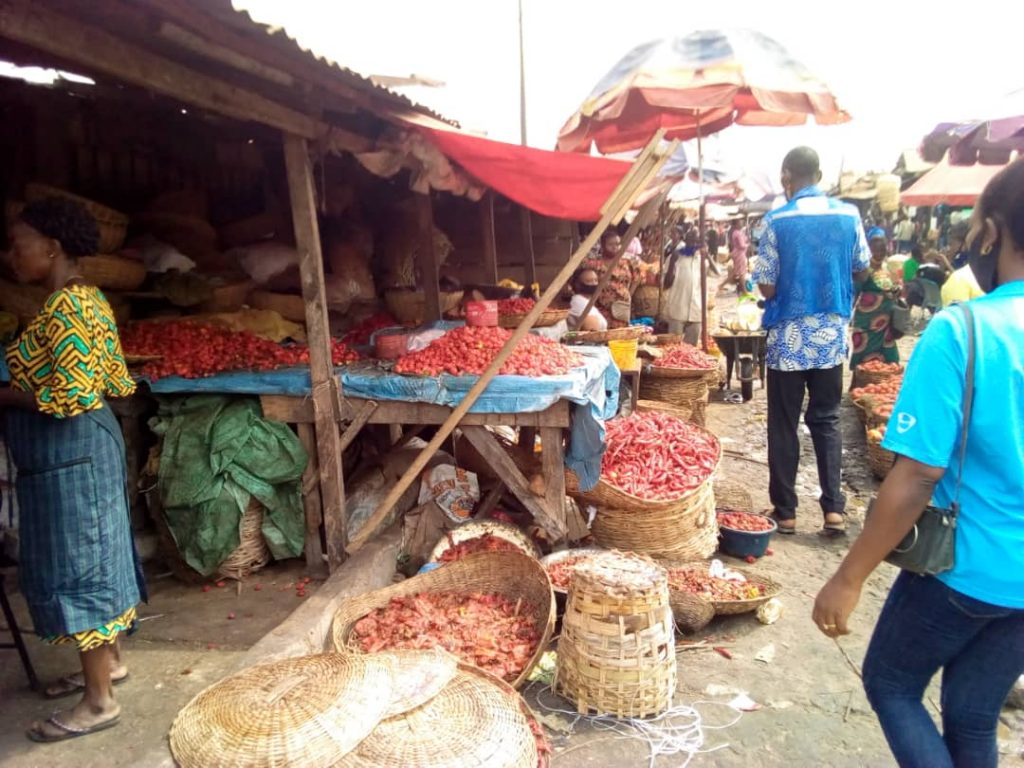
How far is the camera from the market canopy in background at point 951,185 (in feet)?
36.8

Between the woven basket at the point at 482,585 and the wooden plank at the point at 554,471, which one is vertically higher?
the wooden plank at the point at 554,471

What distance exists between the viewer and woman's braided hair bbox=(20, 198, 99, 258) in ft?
9.61

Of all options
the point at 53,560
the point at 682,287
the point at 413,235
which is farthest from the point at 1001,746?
the point at 682,287

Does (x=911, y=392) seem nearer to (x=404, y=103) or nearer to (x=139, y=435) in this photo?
(x=404, y=103)

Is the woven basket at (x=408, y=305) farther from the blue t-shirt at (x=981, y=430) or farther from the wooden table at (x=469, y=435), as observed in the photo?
the blue t-shirt at (x=981, y=430)

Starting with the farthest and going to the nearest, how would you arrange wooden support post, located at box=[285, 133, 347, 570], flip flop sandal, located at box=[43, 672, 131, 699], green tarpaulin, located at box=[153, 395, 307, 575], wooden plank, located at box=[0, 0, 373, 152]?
green tarpaulin, located at box=[153, 395, 307, 575]
wooden support post, located at box=[285, 133, 347, 570]
flip flop sandal, located at box=[43, 672, 131, 699]
wooden plank, located at box=[0, 0, 373, 152]

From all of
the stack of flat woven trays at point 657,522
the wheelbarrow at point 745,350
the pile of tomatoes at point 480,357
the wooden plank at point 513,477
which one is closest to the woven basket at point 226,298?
the pile of tomatoes at point 480,357

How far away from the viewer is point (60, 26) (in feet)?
8.61

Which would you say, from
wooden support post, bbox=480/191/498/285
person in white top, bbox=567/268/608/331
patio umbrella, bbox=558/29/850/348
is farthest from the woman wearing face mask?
wooden support post, bbox=480/191/498/285

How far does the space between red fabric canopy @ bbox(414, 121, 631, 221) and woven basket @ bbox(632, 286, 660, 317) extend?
858 cm

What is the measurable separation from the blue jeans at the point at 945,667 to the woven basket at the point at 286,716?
1.74 metres

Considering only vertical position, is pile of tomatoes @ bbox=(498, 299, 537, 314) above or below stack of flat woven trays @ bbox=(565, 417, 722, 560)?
above

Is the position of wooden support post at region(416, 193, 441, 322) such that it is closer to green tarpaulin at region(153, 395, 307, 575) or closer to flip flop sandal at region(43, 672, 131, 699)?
green tarpaulin at region(153, 395, 307, 575)

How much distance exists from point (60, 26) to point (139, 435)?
3.06 m
